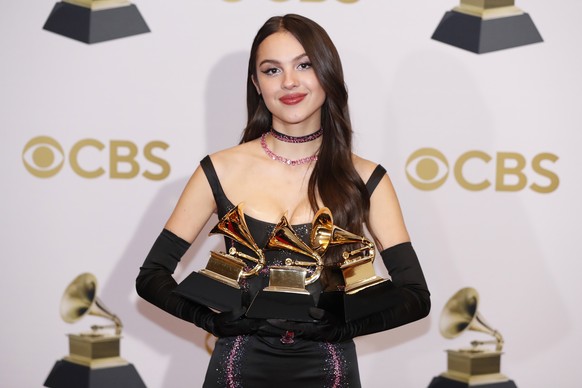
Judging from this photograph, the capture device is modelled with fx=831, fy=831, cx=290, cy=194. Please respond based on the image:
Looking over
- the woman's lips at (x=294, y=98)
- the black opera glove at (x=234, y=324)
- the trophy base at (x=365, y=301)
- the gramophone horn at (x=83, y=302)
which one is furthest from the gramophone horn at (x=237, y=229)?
the gramophone horn at (x=83, y=302)

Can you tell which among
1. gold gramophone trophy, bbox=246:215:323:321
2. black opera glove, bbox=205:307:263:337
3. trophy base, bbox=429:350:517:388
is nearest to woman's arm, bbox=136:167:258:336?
black opera glove, bbox=205:307:263:337

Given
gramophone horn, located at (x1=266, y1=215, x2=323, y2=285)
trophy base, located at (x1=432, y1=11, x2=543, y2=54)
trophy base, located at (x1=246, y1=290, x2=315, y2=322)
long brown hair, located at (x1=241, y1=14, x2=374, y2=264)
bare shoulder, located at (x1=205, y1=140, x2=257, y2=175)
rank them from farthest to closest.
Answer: trophy base, located at (x1=432, y1=11, x2=543, y2=54)
bare shoulder, located at (x1=205, y1=140, x2=257, y2=175)
long brown hair, located at (x1=241, y1=14, x2=374, y2=264)
gramophone horn, located at (x1=266, y1=215, x2=323, y2=285)
trophy base, located at (x1=246, y1=290, x2=315, y2=322)

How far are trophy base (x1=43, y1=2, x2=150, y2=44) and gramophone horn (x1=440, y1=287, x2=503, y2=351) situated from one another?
5.41ft

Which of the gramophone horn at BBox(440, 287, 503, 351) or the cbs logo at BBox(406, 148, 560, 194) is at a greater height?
the cbs logo at BBox(406, 148, 560, 194)

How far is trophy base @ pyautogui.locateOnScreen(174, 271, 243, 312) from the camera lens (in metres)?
2.03

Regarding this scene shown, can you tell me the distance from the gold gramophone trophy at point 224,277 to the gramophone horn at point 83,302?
1.42 m

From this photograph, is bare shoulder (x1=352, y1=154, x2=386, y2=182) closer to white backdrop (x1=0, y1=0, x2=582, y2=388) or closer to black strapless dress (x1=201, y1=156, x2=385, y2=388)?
black strapless dress (x1=201, y1=156, x2=385, y2=388)

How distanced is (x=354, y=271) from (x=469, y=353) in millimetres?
1508

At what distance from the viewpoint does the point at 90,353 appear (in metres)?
3.37

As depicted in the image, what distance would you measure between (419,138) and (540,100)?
50 cm

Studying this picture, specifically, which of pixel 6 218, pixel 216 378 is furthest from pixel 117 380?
pixel 216 378

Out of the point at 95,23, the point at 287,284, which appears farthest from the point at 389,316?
the point at 95,23

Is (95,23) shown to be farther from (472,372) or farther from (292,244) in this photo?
(472,372)

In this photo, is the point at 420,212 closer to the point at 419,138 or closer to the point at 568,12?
the point at 419,138
